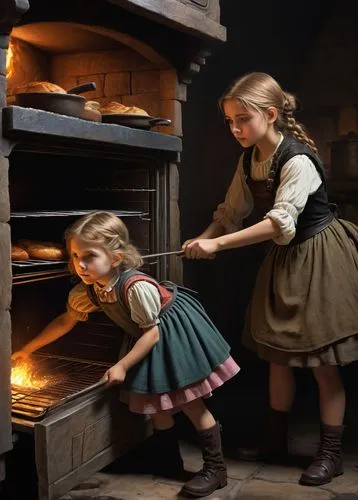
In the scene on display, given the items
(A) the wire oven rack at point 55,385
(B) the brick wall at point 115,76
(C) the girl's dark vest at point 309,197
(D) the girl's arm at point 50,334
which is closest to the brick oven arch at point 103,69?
(B) the brick wall at point 115,76

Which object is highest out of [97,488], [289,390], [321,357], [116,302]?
[116,302]

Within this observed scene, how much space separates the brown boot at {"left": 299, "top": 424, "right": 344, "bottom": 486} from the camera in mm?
2701

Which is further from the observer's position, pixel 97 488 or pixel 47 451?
pixel 97 488

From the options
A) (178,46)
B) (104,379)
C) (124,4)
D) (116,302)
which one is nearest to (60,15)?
(124,4)

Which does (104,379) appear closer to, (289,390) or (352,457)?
(289,390)

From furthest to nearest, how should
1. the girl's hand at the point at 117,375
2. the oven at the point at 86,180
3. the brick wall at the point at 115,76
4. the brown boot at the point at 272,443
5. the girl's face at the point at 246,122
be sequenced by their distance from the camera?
the brick wall at the point at 115,76 → the brown boot at the point at 272,443 → the girl's face at the point at 246,122 → the girl's hand at the point at 117,375 → the oven at the point at 86,180

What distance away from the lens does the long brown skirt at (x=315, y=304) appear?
2.72 meters

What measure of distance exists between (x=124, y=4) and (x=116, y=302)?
3.41 feet

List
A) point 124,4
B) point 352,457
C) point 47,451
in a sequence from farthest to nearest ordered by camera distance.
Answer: point 352,457 < point 124,4 < point 47,451

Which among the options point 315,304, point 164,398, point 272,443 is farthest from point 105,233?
point 272,443

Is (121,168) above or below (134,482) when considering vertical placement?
above

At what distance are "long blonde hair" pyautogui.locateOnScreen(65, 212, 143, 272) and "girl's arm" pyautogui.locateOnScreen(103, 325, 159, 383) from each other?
0.88ft

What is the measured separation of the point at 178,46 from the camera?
3.02 metres

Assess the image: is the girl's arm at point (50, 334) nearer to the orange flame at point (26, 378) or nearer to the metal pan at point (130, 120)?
the orange flame at point (26, 378)
